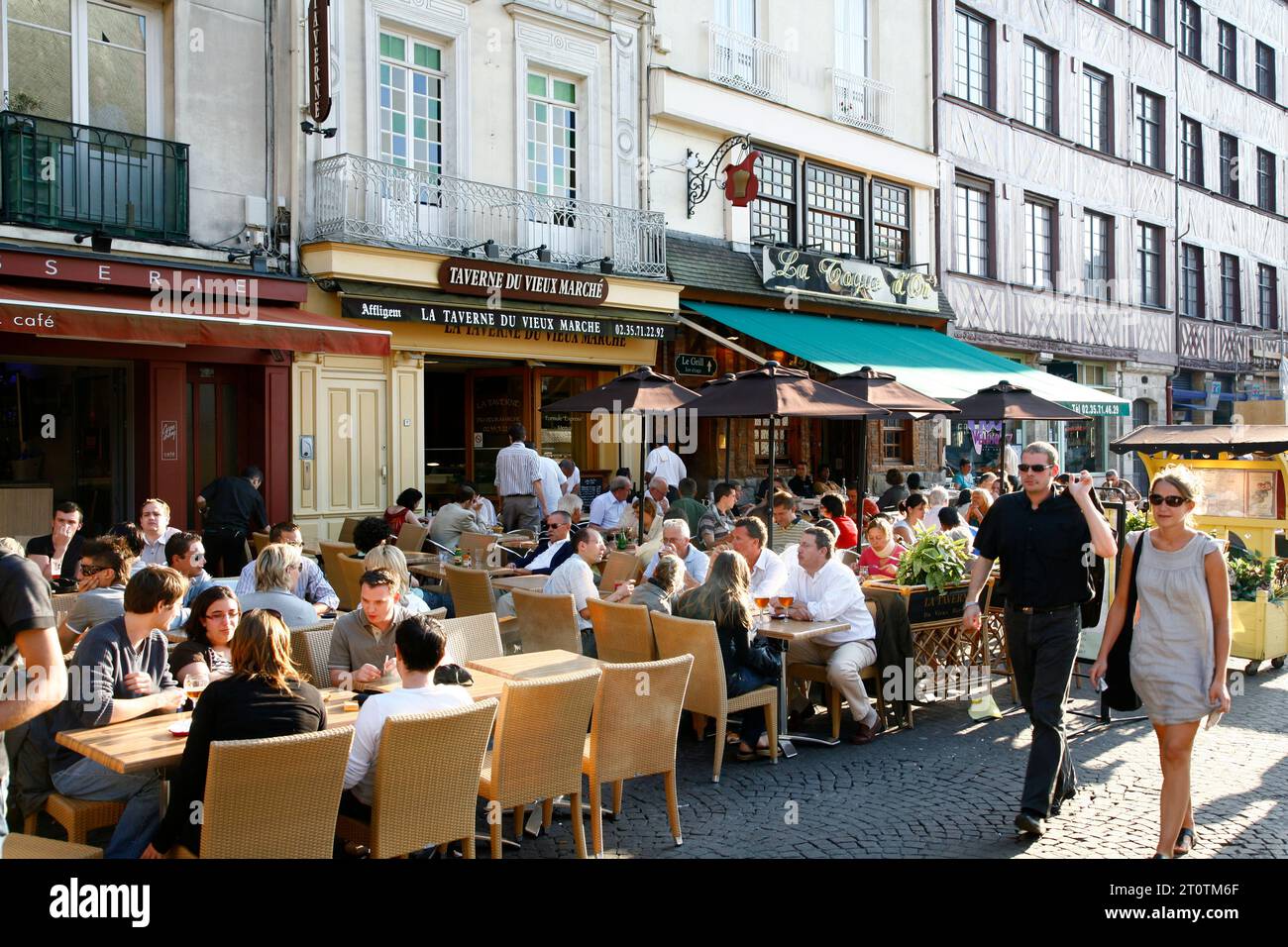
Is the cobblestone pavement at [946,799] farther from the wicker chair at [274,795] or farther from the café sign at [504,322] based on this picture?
the café sign at [504,322]

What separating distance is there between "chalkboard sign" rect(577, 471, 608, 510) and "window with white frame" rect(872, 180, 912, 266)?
25.1 ft

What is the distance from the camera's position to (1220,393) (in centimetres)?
3089

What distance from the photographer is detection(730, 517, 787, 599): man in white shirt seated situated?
7480 mm

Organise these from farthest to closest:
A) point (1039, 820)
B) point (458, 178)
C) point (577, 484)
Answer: point (577, 484)
point (458, 178)
point (1039, 820)

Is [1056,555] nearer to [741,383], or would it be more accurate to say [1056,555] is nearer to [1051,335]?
[741,383]

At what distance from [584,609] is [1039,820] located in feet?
11.4

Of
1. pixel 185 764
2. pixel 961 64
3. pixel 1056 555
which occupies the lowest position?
pixel 185 764

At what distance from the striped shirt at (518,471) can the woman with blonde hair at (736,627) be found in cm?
696

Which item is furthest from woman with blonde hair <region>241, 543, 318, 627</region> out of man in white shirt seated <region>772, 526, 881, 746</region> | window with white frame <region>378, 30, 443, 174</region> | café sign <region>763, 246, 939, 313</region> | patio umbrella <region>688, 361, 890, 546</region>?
café sign <region>763, 246, 939, 313</region>

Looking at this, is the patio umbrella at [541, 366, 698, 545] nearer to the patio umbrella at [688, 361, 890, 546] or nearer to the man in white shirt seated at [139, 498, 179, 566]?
the patio umbrella at [688, 361, 890, 546]

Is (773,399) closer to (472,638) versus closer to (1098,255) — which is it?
(472,638)

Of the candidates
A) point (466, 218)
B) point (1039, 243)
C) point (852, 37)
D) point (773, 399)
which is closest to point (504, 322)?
point (466, 218)

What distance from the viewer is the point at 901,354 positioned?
18.1m
